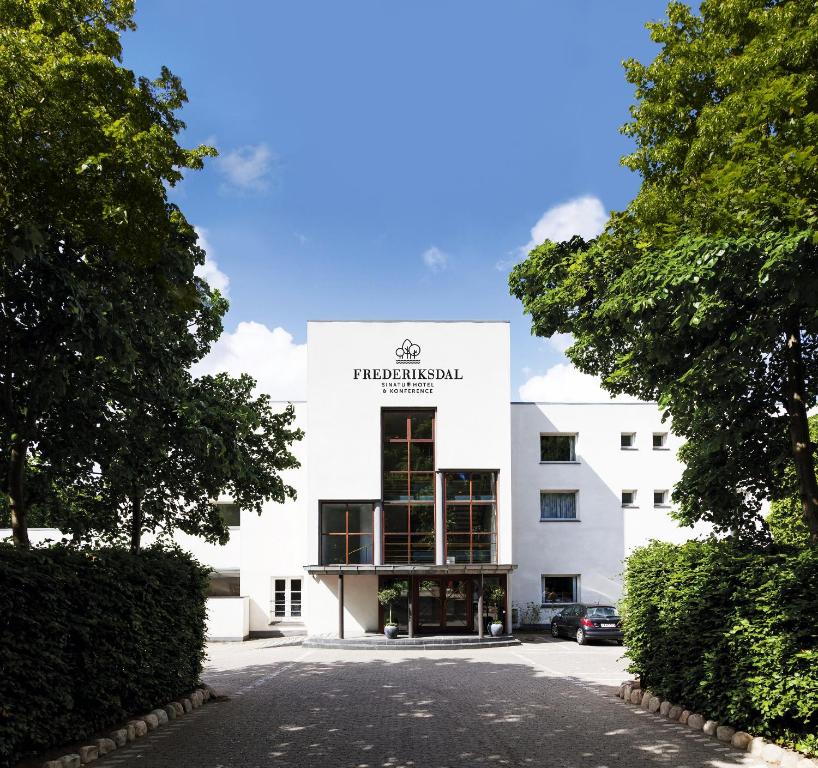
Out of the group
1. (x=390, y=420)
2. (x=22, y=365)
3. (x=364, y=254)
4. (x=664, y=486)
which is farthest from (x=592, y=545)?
(x=22, y=365)

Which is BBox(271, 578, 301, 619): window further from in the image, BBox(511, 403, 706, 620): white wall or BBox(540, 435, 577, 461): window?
BBox(540, 435, 577, 461): window

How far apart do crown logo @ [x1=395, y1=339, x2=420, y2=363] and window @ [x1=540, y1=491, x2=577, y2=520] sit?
8012 mm

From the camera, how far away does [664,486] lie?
102 ft

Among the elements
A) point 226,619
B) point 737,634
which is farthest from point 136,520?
point 226,619

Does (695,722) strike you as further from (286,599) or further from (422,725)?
(286,599)

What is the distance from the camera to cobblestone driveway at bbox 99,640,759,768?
8.64 meters

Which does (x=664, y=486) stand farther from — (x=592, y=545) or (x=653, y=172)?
(x=653, y=172)

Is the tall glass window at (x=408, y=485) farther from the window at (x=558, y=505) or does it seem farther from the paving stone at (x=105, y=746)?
the paving stone at (x=105, y=746)

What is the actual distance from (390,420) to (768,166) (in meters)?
21.1

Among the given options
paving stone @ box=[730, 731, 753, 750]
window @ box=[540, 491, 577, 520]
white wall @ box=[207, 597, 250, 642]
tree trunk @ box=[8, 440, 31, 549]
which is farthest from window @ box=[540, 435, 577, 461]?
tree trunk @ box=[8, 440, 31, 549]

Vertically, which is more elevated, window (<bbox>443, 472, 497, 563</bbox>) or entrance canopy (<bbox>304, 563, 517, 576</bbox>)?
window (<bbox>443, 472, 497, 563</bbox>)

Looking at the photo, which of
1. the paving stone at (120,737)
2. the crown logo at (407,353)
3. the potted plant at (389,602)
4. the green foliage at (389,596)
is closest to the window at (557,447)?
the crown logo at (407,353)

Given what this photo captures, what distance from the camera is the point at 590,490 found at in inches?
1218

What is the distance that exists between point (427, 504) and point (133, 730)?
18.7 metres
